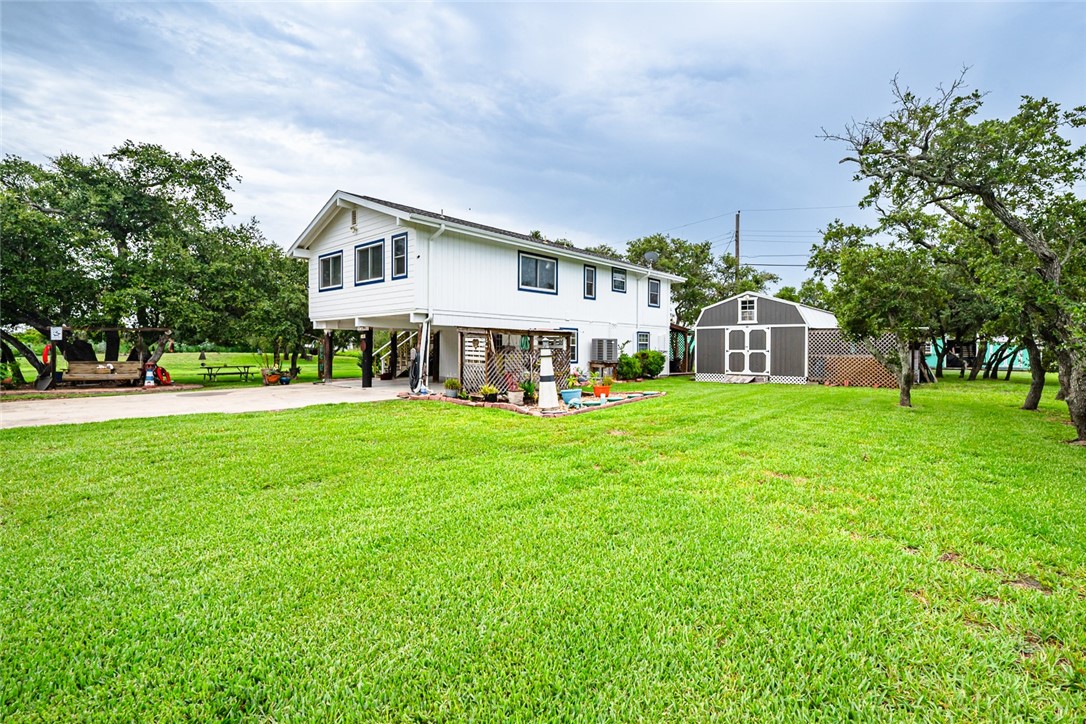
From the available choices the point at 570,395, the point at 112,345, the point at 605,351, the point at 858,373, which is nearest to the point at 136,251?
the point at 112,345

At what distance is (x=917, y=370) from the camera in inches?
680

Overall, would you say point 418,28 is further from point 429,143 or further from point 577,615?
point 577,615

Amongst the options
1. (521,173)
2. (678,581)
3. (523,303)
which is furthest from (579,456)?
(521,173)

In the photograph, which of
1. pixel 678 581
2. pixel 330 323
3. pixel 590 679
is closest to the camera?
pixel 590 679

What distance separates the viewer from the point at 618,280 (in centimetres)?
1795

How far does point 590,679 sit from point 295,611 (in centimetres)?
143

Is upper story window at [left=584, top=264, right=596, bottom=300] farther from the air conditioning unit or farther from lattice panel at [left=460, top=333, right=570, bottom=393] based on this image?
lattice panel at [left=460, top=333, right=570, bottom=393]

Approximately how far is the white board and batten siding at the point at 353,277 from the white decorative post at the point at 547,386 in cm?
453

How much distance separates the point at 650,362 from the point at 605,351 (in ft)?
6.35

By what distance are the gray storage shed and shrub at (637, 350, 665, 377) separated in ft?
5.81

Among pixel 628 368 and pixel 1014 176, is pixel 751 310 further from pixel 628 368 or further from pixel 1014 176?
pixel 1014 176

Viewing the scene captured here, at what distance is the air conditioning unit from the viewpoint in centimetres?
1695

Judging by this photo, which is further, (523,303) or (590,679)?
(523,303)

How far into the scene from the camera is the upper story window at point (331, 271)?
14.5 m
